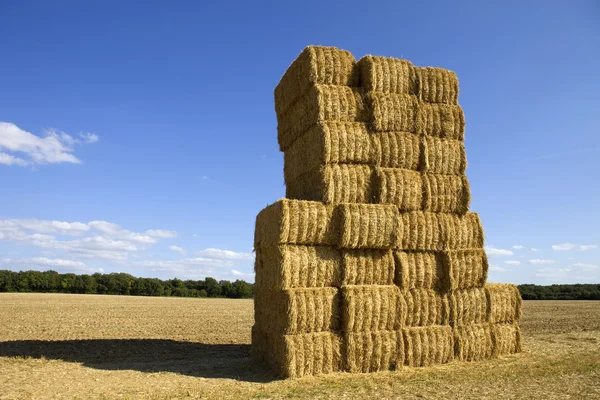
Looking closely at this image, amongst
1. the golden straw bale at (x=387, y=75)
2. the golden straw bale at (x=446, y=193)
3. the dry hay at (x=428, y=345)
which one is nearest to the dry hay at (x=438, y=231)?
the golden straw bale at (x=446, y=193)

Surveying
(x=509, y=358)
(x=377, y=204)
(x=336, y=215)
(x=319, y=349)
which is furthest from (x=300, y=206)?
(x=509, y=358)

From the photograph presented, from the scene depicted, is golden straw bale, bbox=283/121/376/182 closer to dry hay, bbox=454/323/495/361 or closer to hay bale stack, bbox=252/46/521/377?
hay bale stack, bbox=252/46/521/377

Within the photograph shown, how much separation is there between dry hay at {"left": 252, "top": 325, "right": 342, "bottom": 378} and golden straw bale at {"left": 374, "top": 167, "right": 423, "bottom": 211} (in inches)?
130

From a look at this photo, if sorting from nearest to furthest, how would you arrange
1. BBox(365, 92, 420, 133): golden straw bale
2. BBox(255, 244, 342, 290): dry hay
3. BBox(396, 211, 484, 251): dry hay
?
BBox(255, 244, 342, 290): dry hay < BBox(396, 211, 484, 251): dry hay < BBox(365, 92, 420, 133): golden straw bale

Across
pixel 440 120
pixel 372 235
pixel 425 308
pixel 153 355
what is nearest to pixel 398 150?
pixel 440 120

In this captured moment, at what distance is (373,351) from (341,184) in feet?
11.9

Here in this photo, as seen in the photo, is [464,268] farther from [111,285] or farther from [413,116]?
[111,285]

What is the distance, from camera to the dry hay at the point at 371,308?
10180 mm

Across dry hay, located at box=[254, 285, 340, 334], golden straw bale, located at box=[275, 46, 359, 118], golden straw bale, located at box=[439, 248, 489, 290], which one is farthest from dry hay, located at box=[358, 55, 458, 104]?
dry hay, located at box=[254, 285, 340, 334]

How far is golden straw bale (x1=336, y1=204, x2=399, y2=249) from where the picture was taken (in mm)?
10367

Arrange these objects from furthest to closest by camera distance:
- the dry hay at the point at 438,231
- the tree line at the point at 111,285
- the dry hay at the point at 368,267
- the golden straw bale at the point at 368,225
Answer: the tree line at the point at 111,285 < the dry hay at the point at 438,231 < the dry hay at the point at 368,267 < the golden straw bale at the point at 368,225

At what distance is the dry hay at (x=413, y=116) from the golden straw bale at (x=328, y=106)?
31 centimetres

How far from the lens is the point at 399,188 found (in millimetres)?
11320

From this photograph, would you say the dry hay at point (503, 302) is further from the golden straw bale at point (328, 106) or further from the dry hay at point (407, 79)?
the golden straw bale at point (328, 106)
